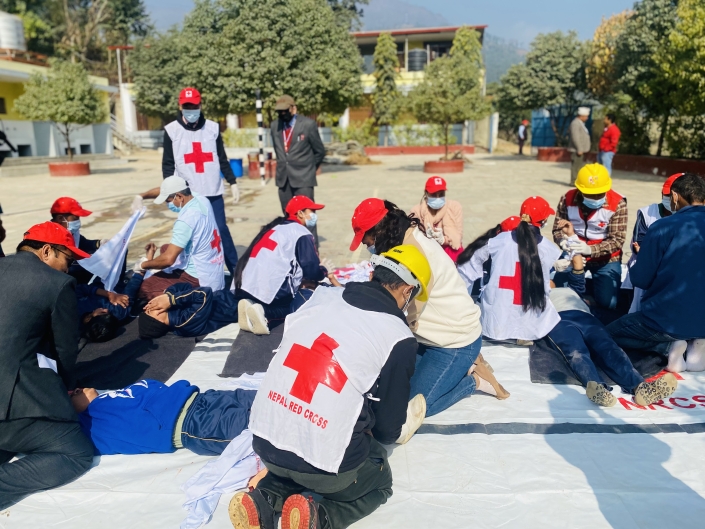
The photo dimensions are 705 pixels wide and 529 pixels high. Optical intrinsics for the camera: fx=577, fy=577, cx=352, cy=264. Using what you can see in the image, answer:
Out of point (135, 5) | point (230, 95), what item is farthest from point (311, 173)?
point (135, 5)

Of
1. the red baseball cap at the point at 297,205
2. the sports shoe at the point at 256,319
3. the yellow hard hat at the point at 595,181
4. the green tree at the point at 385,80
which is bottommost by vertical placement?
the sports shoe at the point at 256,319

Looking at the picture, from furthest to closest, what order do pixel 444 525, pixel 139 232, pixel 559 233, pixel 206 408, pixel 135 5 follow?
pixel 135 5, pixel 139 232, pixel 559 233, pixel 206 408, pixel 444 525

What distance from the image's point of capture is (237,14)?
17.2m

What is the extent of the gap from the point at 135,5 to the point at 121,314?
39.6 metres

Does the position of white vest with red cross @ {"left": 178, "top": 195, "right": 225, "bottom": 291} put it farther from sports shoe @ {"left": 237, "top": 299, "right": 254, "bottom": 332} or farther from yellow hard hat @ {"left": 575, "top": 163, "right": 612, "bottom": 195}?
yellow hard hat @ {"left": 575, "top": 163, "right": 612, "bottom": 195}

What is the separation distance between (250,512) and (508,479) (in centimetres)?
118

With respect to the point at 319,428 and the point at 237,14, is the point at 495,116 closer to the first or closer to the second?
the point at 237,14

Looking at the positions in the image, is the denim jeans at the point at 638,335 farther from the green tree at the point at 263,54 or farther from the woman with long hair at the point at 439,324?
the green tree at the point at 263,54

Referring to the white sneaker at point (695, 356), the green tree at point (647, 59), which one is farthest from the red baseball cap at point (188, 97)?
the green tree at point (647, 59)

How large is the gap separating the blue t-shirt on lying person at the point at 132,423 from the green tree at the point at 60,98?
1681cm

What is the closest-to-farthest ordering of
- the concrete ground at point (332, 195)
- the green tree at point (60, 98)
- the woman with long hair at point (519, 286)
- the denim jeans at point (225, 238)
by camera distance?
the woman with long hair at point (519, 286)
the denim jeans at point (225, 238)
the concrete ground at point (332, 195)
the green tree at point (60, 98)

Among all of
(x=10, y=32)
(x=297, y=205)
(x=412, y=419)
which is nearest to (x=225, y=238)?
(x=297, y=205)

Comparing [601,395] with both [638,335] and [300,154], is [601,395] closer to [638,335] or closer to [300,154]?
[638,335]

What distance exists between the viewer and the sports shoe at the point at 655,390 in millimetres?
3085
